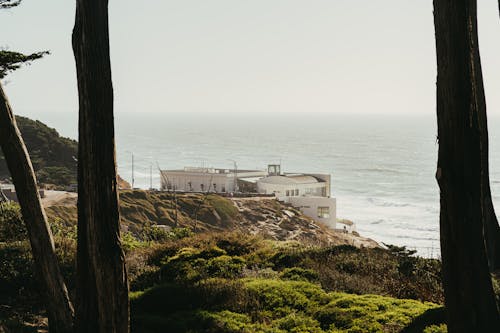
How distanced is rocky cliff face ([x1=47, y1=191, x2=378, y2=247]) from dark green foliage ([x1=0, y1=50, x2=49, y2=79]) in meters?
32.1

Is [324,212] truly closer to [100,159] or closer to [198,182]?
[198,182]

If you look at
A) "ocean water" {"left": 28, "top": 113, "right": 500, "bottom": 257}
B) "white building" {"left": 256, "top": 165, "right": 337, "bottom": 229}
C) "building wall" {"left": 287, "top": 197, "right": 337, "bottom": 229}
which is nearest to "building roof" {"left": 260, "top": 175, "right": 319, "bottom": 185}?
"white building" {"left": 256, "top": 165, "right": 337, "bottom": 229}

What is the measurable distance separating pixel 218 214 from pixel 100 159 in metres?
41.9

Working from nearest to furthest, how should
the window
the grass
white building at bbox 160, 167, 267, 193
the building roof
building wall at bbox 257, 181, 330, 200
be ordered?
the grass, the window, building wall at bbox 257, 181, 330, 200, the building roof, white building at bbox 160, 167, 267, 193

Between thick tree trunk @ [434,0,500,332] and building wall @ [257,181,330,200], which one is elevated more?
thick tree trunk @ [434,0,500,332]

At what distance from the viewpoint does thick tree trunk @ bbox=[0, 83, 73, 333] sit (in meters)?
6.91

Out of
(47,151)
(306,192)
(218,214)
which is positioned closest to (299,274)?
(218,214)

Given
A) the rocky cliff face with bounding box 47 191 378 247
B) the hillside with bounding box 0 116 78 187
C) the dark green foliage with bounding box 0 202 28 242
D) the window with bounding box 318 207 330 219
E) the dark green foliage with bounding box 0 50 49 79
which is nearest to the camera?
the dark green foliage with bounding box 0 50 49 79

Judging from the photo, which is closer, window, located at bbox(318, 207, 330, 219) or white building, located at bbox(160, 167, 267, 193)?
window, located at bbox(318, 207, 330, 219)

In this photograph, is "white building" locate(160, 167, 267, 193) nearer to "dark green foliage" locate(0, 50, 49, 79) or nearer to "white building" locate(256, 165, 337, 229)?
"white building" locate(256, 165, 337, 229)

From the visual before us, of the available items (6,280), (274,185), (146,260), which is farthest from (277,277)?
(274,185)

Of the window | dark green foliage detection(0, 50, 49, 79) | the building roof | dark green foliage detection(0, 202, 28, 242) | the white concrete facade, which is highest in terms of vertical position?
dark green foliage detection(0, 50, 49, 79)

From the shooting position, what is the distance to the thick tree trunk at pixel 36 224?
691 centimetres

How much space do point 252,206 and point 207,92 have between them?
83.0 m
